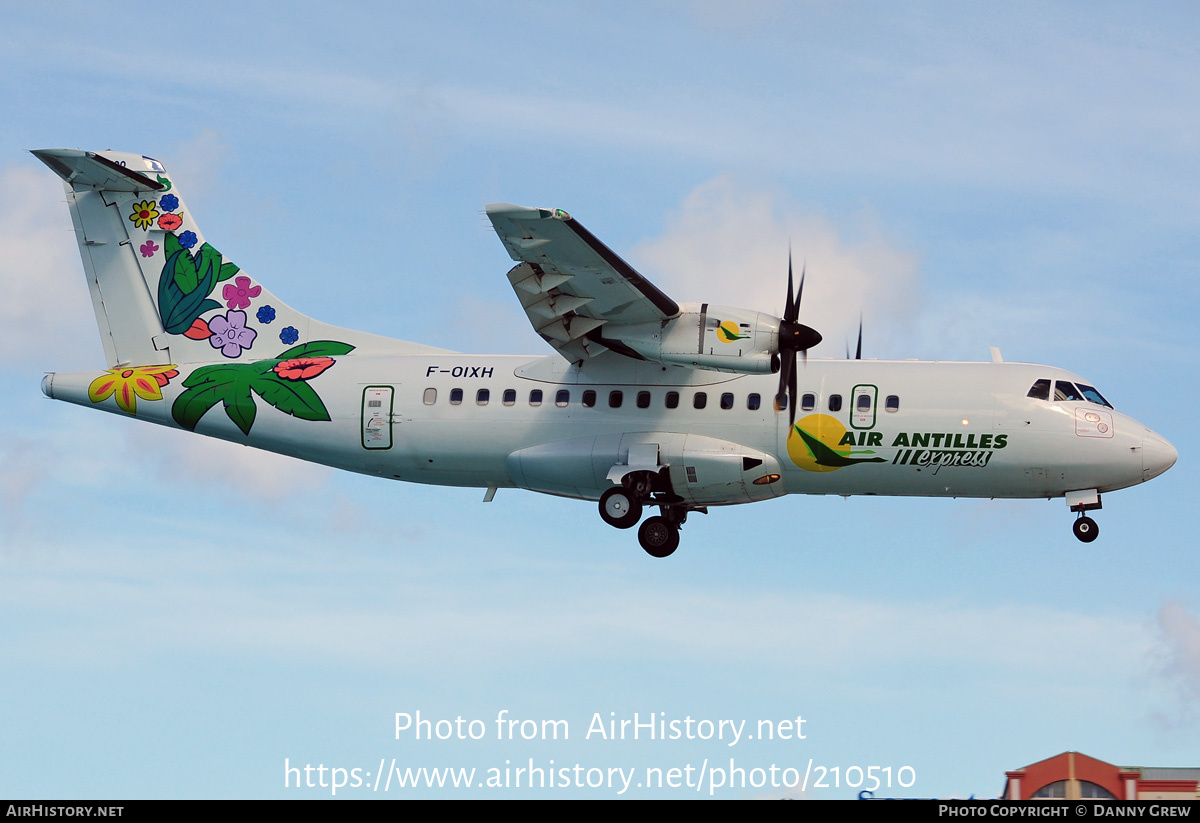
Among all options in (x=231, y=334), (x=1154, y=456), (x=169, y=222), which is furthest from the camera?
(x=169, y=222)

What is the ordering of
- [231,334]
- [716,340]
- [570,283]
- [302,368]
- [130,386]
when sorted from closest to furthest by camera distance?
[716,340] → [570,283] → [302,368] → [130,386] → [231,334]

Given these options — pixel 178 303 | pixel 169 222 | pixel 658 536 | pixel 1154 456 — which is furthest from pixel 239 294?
pixel 1154 456

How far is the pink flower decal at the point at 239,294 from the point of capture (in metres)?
30.5

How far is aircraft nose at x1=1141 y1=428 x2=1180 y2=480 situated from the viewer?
26.4 m

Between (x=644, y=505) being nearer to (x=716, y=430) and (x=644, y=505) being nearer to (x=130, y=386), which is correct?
(x=716, y=430)

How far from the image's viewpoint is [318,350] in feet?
97.3

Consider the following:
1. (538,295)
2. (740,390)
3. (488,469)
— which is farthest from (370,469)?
(740,390)

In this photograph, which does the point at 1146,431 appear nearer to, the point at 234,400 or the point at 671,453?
the point at 671,453

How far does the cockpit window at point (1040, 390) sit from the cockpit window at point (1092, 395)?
0.70 metres

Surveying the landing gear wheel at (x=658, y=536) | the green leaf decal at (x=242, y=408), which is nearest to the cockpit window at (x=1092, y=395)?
the landing gear wheel at (x=658, y=536)

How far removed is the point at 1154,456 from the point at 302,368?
54.8ft
